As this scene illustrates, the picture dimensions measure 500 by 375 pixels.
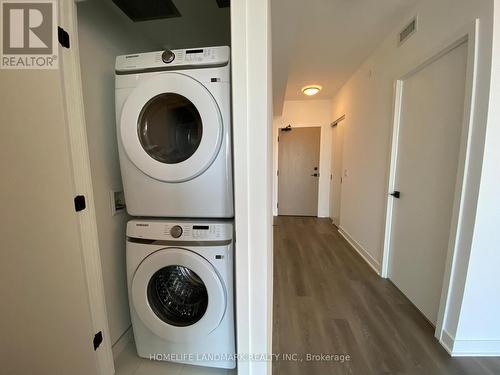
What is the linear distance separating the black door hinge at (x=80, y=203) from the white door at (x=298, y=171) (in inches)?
161

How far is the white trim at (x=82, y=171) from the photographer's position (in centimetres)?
96

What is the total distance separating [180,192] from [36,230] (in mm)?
616

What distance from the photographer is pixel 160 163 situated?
3.62ft

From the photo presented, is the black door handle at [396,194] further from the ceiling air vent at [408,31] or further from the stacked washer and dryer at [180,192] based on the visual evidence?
the stacked washer and dryer at [180,192]

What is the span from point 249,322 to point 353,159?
2.95 meters

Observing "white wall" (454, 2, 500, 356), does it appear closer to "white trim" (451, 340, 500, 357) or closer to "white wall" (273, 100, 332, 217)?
"white trim" (451, 340, 500, 357)

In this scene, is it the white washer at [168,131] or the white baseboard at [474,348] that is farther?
the white baseboard at [474,348]

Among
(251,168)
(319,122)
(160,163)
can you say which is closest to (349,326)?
(251,168)

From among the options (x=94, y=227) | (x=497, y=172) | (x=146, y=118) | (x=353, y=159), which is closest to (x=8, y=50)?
(x=146, y=118)

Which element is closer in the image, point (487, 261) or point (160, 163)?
point (160, 163)

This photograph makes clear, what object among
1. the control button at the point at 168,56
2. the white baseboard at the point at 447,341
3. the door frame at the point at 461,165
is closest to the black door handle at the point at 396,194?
the door frame at the point at 461,165

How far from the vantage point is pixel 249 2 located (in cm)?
76

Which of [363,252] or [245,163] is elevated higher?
[245,163]

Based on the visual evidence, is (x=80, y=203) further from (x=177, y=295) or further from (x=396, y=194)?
(x=396, y=194)
